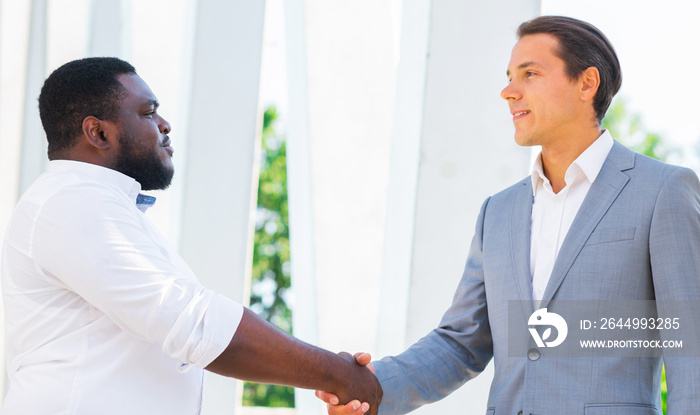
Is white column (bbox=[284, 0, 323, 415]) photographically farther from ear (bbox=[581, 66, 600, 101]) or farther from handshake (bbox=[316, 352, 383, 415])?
ear (bbox=[581, 66, 600, 101])

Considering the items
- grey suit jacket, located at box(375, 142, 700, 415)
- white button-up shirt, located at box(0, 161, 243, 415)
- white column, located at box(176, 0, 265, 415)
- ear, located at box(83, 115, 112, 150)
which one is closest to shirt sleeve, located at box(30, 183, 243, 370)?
white button-up shirt, located at box(0, 161, 243, 415)

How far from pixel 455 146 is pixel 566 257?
150 centimetres

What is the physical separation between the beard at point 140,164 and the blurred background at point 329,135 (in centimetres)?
153

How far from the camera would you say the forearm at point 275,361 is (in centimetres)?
236

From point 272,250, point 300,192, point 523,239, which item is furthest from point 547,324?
point 272,250

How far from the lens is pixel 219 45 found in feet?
14.8

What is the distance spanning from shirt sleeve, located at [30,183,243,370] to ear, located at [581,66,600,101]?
1.53 metres

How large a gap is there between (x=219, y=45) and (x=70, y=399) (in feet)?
9.23

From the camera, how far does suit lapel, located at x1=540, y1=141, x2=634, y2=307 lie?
2416 millimetres

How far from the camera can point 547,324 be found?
7.96 ft

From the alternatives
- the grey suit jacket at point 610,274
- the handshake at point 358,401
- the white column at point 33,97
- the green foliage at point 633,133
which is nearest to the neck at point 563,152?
the grey suit jacket at point 610,274

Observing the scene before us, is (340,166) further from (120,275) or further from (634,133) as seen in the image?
(634,133)

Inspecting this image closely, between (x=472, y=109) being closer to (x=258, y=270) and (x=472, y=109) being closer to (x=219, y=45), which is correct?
(x=219, y=45)

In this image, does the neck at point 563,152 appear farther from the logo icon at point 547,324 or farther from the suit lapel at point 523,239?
the logo icon at point 547,324
